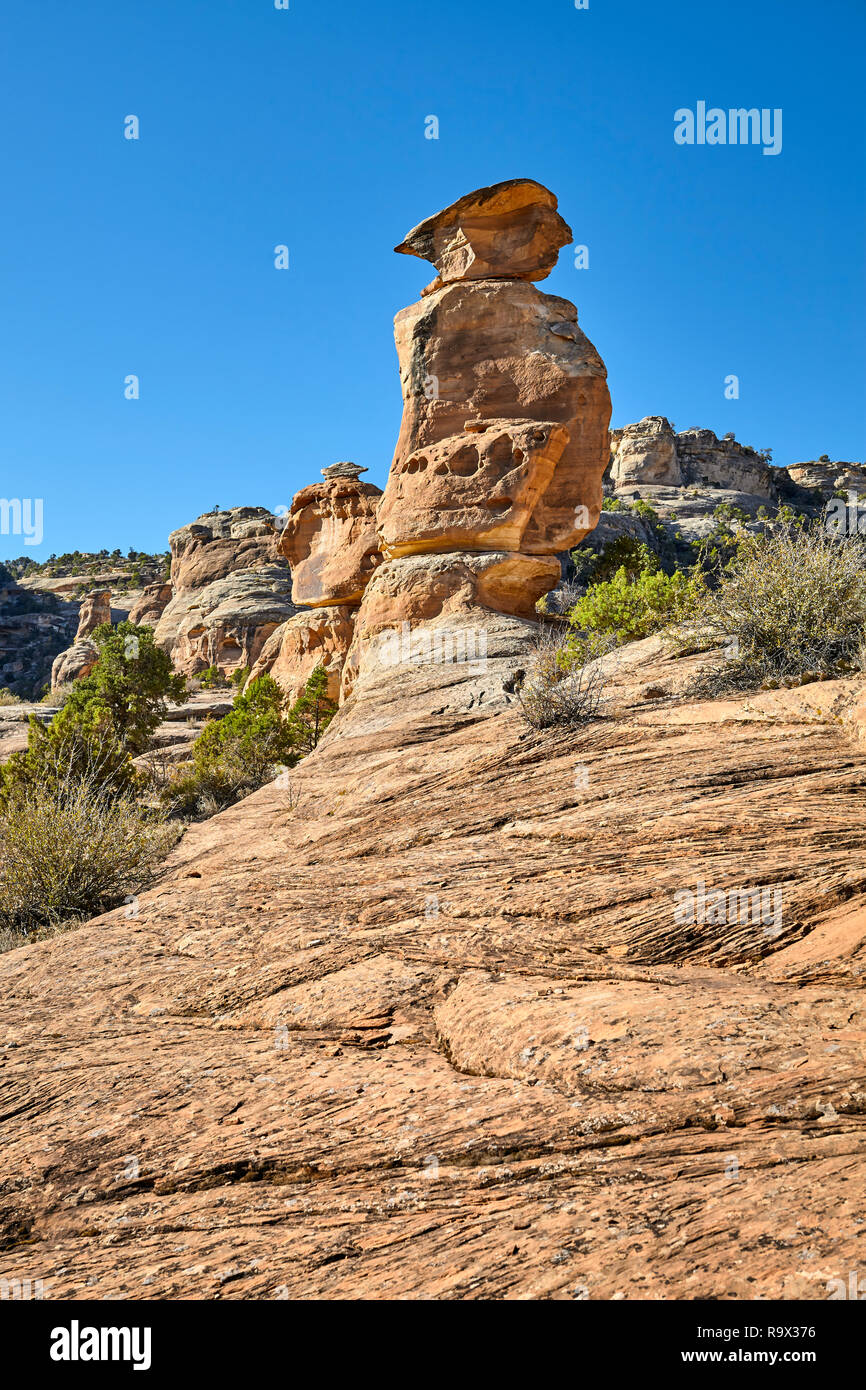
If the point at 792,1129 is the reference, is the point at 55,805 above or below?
above

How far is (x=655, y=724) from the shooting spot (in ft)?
26.6

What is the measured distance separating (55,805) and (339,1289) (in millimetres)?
9043

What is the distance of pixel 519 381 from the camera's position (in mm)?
18328

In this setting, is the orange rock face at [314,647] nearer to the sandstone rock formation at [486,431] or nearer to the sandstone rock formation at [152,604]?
the sandstone rock formation at [486,431]

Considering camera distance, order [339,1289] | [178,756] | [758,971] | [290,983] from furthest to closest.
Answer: [178,756] < [290,983] < [758,971] < [339,1289]

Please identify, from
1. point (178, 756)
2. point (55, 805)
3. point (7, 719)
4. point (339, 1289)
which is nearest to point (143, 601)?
point (7, 719)

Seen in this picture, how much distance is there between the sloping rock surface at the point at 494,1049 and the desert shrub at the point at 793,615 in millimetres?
814

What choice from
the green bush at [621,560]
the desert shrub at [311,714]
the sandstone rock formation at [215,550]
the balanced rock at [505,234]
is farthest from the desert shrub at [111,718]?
the green bush at [621,560]

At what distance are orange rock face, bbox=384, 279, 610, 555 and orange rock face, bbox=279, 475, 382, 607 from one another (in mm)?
4924

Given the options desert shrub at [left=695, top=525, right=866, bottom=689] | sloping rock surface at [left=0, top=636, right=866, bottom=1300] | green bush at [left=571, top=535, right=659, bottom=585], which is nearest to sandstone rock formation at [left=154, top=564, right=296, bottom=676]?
green bush at [left=571, top=535, right=659, bottom=585]

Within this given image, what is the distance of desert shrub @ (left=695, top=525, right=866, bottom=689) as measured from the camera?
8328 mm

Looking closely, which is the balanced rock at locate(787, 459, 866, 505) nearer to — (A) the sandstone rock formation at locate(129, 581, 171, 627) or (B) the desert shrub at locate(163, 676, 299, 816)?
(A) the sandstone rock formation at locate(129, 581, 171, 627)
